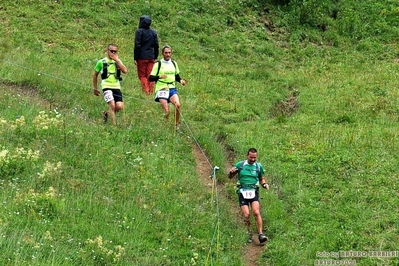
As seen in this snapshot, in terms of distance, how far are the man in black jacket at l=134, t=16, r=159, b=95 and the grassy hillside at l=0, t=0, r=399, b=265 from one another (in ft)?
2.00

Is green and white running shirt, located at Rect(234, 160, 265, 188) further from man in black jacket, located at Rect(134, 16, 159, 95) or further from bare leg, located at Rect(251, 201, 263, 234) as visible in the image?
man in black jacket, located at Rect(134, 16, 159, 95)

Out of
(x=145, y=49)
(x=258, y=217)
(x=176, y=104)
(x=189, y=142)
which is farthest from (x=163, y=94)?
(x=258, y=217)

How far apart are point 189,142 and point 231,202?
237cm

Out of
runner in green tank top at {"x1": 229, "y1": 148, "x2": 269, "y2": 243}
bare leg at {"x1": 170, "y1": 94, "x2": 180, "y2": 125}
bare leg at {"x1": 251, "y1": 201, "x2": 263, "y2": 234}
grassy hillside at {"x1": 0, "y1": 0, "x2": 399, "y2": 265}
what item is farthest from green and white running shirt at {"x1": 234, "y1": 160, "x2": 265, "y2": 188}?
bare leg at {"x1": 170, "y1": 94, "x2": 180, "y2": 125}

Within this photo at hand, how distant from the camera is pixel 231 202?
10867mm

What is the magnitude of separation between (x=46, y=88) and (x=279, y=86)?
26.3 feet

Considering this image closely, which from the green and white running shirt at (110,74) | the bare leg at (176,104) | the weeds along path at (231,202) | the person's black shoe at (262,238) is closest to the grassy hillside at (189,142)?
the weeds along path at (231,202)

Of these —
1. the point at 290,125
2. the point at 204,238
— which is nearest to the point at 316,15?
the point at 290,125

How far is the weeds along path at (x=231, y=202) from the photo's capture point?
9087mm

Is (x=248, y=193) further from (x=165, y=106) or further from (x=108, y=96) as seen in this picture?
(x=108, y=96)

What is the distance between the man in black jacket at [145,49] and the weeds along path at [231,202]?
385 cm

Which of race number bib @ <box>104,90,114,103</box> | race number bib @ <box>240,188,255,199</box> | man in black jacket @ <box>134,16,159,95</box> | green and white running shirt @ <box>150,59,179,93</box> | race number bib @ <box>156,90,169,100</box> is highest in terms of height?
man in black jacket @ <box>134,16,159,95</box>

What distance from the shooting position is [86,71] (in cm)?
1688

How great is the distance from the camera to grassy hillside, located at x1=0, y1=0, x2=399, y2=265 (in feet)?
26.9
